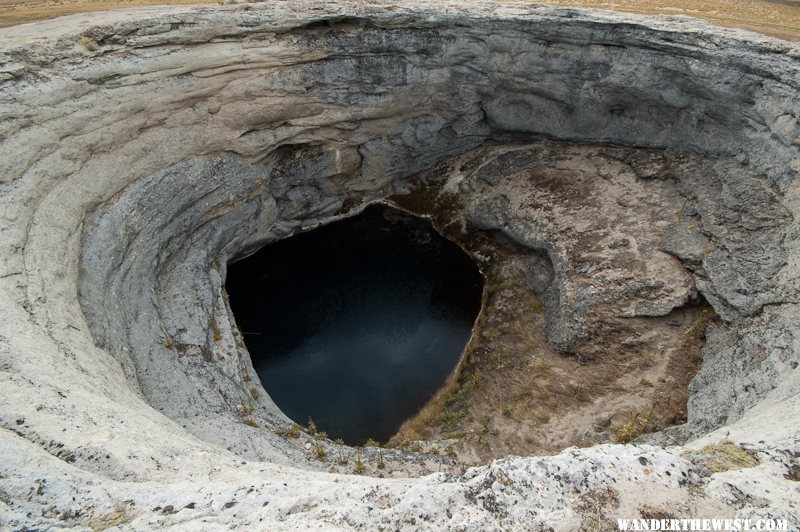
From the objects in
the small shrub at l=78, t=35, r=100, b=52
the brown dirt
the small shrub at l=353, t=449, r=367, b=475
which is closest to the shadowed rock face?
the small shrub at l=78, t=35, r=100, b=52

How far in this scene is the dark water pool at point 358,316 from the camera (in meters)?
16.9

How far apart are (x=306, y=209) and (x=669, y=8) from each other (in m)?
17.5

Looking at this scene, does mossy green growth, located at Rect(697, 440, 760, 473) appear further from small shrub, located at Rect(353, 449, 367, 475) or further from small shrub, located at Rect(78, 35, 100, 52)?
small shrub, located at Rect(78, 35, 100, 52)

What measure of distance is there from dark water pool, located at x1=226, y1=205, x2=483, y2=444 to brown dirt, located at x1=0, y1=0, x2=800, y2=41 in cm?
1119

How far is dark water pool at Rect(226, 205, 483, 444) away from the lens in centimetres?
1694

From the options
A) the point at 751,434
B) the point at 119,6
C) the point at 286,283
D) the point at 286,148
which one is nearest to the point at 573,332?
the point at 751,434

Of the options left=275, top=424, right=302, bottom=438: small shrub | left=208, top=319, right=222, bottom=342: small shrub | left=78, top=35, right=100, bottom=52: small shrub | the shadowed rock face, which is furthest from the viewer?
left=208, top=319, right=222, bottom=342: small shrub

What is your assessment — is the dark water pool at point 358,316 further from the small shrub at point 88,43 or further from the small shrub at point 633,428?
the small shrub at point 88,43

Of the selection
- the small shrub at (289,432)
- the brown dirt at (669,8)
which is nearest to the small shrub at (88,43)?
the brown dirt at (669,8)

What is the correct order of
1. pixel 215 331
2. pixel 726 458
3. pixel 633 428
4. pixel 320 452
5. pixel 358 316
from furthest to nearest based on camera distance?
pixel 358 316, pixel 215 331, pixel 633 428, pixel 320 452, pixel 726 458

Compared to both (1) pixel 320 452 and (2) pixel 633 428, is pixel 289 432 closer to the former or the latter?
(1) pixel 320 452

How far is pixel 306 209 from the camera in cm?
2278

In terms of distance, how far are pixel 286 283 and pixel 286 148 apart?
19.9ft

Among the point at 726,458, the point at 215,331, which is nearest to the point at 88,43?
the point at 215,331
